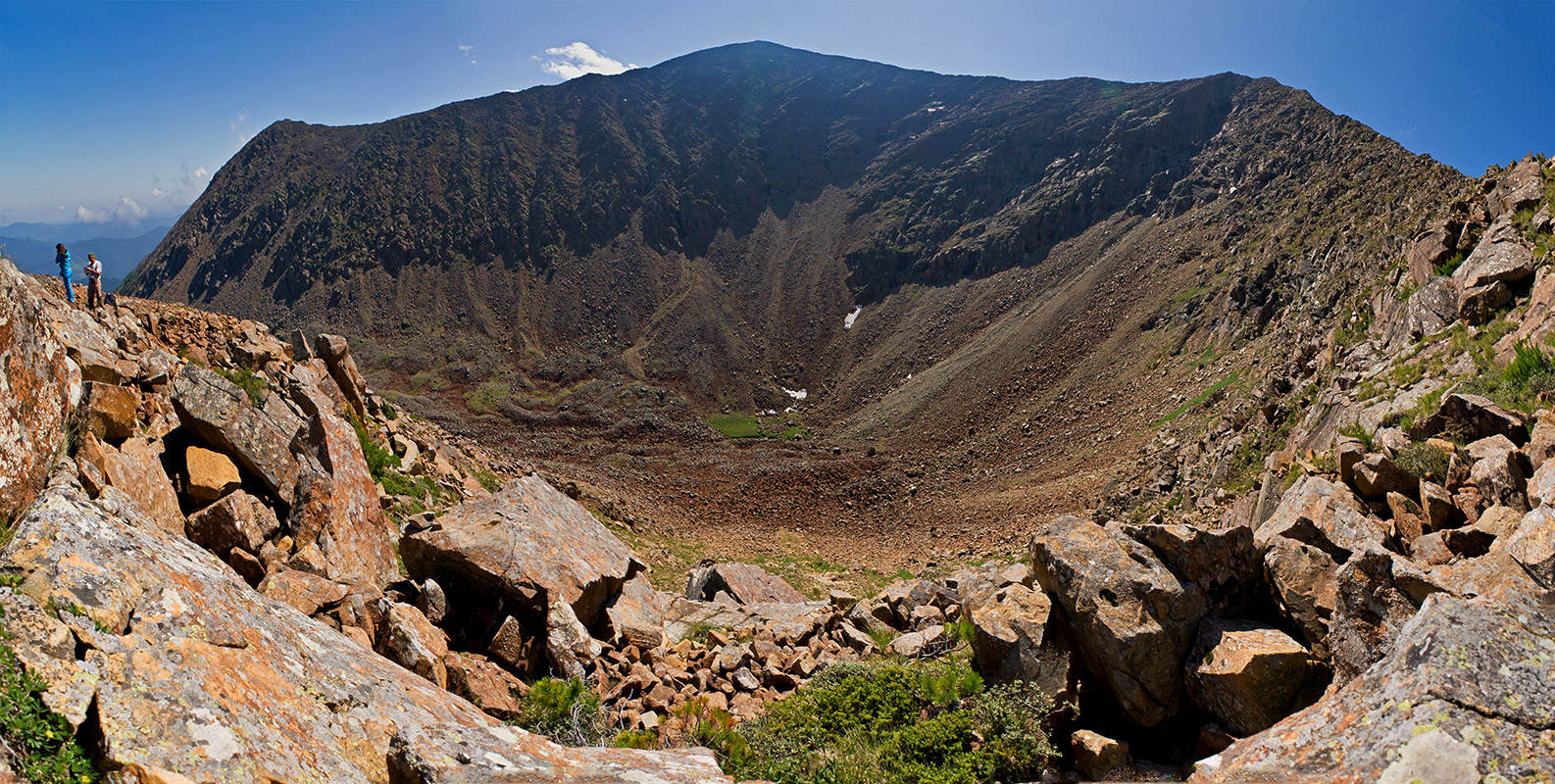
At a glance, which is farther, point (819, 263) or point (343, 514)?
point (819, 263)

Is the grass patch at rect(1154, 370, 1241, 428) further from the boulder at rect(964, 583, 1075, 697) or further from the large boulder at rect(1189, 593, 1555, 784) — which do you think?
the large boulder at rect(1189, 593, 1555, 784)

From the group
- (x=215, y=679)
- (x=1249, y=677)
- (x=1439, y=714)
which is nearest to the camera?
(x=1439, y=714)

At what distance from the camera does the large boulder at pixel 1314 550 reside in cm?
638

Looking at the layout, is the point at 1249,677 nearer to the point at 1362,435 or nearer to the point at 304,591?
the point at 1362,435

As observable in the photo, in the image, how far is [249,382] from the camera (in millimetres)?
12711

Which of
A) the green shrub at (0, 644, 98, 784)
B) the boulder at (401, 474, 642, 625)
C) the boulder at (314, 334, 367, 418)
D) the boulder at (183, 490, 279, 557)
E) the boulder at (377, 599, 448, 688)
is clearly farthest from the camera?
the boulder at (314, 334, 367, 418)

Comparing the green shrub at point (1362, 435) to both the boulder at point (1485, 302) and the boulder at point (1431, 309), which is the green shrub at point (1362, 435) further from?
the boulder at point (1431, 309)

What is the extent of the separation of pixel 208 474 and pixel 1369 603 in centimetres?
1325

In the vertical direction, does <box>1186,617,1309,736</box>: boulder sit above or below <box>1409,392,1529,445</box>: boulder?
below

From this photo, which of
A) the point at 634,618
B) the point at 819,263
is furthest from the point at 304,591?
the point at 819,263

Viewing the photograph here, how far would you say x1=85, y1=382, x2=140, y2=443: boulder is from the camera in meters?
7.93

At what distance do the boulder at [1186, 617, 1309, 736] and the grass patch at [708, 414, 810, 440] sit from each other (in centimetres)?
4437

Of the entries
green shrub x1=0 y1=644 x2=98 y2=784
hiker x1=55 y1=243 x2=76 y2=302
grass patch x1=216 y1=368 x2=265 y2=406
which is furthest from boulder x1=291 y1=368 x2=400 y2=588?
Answer: hiker x1=55 y1=243 x2=76 y2=302

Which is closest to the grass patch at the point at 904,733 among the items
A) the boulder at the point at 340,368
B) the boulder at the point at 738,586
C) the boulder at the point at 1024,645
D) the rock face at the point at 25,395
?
the boulder at the point at 1024,645
